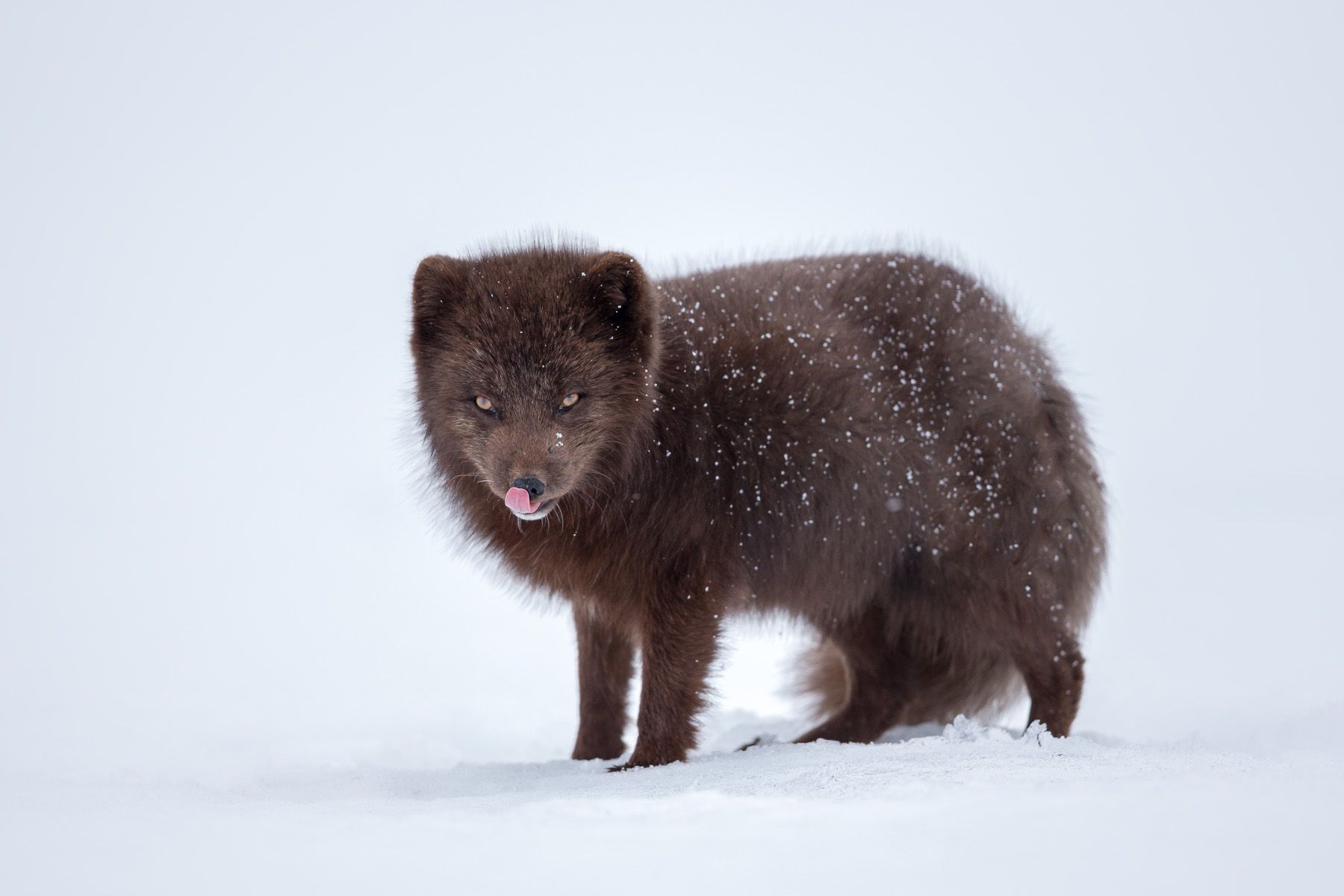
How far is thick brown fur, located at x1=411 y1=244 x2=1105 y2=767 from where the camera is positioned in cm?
563

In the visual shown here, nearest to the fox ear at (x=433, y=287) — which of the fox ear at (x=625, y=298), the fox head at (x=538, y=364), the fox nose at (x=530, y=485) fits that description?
the fox head at (x=538, y=364)

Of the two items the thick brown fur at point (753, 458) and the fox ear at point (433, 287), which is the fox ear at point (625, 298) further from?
the fox ear at point (433, 287)

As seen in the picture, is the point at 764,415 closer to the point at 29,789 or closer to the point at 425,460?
the point at 425,460

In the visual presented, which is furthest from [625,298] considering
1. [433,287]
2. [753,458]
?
[753,458]

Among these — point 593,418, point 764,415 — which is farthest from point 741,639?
point 593,418

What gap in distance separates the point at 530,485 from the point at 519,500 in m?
0.08

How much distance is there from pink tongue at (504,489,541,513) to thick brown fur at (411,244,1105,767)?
3.5 inches

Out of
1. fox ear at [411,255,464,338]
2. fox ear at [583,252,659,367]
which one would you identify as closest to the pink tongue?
fox ear at [583,252,659,367]

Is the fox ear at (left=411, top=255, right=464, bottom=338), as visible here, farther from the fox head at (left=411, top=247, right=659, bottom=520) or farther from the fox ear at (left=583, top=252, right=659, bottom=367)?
the fox ear at (left=583, top=252, right=659, bottom=367)

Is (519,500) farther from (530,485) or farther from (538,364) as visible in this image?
(538,364)

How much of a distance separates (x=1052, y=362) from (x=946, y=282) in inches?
30.6

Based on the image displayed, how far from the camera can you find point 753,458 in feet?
20.1

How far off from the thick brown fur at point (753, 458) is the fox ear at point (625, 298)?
0.01 m

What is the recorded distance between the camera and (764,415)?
618 centimetres
